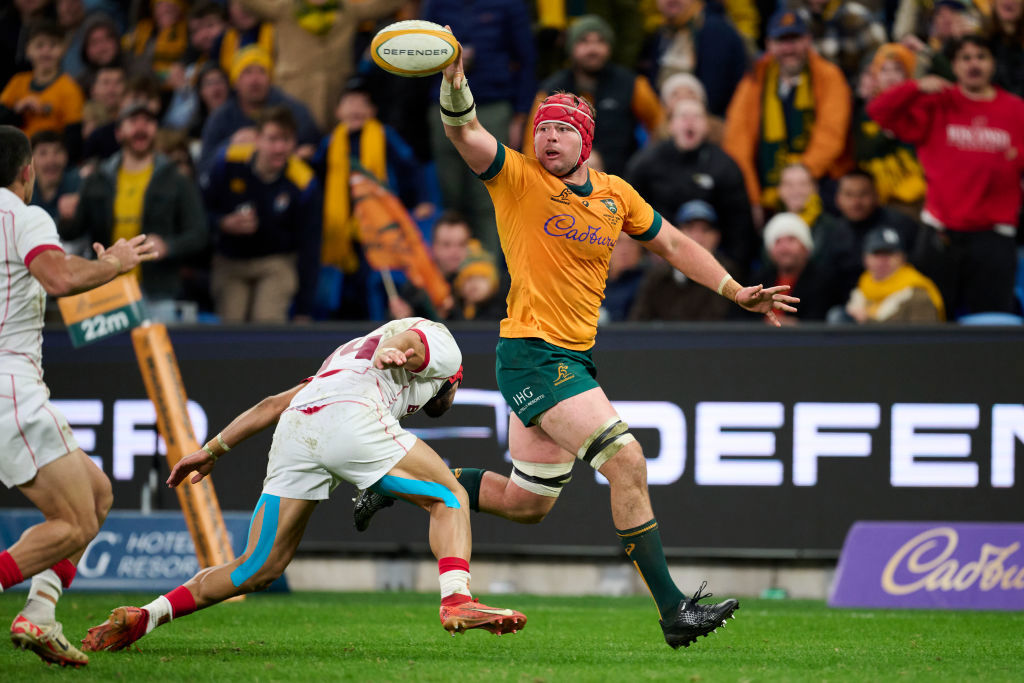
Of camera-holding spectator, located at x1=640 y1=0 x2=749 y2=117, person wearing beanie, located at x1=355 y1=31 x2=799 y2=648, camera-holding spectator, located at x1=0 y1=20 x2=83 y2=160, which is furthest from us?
camera-holding spectator, located at x1=0 y1=20 x2=83 y2=160

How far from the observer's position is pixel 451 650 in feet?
21.3

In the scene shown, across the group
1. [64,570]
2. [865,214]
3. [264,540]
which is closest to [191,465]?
[264,540]

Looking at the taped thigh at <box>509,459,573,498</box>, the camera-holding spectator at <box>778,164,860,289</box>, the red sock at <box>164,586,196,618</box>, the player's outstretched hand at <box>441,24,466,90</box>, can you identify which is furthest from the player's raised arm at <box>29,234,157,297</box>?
the camera-holding spectator at <box>778,164,860,289</box>

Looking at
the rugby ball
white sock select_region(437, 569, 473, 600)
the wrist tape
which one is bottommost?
white sock select_region(437, 569, 473, 600)

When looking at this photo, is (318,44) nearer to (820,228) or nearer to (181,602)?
(820,228)

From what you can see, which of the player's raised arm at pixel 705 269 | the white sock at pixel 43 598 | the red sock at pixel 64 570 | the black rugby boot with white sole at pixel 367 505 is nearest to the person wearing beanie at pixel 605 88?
the player's raised arm at pixel 705 269

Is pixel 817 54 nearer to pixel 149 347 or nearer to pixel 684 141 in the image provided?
pixel 684 141

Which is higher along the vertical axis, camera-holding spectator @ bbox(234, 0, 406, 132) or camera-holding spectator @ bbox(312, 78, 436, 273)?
camera-holding spectator @ bbox(234, 0, 406, 132)

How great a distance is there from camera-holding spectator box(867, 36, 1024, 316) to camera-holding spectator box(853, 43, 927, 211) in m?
0.66

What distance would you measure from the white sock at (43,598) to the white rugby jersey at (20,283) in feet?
2.91

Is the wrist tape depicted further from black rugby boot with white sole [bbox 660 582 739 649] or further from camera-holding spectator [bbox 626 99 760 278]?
camera-holding spectator [bbox 626 99 760 278]

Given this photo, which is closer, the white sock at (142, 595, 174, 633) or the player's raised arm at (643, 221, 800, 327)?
the white sock at (142, 595, 174, 633)

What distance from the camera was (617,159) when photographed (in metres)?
11.9

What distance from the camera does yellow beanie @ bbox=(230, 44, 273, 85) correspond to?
12.7 m
